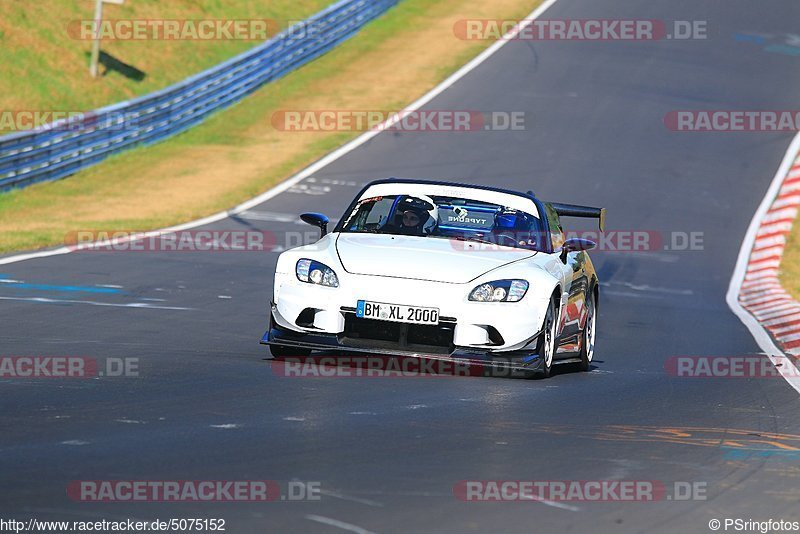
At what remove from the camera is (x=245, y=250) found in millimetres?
17234

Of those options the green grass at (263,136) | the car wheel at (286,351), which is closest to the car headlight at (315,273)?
the car wheel at (286,351)

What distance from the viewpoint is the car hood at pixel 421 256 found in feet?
29.2

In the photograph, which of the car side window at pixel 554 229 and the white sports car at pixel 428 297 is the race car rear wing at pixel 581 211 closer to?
the car side window at pixel 554 229

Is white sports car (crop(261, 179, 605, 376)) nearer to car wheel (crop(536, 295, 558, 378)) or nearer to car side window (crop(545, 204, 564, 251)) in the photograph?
car wheel (crop(536, 295, 558, 378))

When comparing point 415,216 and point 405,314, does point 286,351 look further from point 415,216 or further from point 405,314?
point 415,216

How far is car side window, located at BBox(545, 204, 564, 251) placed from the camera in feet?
34.4

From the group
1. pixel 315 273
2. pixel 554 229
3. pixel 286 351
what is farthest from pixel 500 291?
pixel 554 229

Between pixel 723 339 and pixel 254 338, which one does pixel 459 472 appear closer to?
pixel 254 338

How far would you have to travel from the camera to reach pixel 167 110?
26156 mm

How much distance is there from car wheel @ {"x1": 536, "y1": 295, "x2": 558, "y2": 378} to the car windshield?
0.78 meters

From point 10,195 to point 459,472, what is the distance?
53.8 feet

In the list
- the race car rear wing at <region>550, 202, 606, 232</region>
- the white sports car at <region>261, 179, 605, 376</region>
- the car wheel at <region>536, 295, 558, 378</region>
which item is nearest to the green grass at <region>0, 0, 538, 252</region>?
the race car rear wing at <region>550, 202, 606, 232</region>

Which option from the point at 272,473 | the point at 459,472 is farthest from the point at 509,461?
the point at 272,473

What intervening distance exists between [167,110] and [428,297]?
18.3 meters
